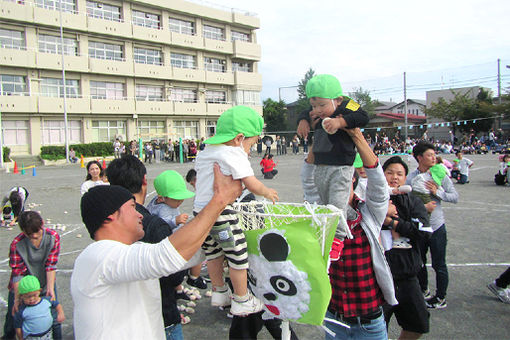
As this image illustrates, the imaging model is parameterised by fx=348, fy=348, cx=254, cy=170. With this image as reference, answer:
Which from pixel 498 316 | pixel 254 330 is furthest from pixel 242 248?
pixel 498 316

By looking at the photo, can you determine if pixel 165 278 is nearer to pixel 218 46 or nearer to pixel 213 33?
pixel 218 46

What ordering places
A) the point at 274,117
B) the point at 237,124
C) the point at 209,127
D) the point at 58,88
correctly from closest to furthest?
the point at 237,124
the point at 58,88
the point at 209,127
the point at 274,117

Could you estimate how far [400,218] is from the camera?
9.78 ft

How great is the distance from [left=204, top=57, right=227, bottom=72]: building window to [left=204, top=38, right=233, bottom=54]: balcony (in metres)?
1.63

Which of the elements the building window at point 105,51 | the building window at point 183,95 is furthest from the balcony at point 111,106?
the building window at point 183,95

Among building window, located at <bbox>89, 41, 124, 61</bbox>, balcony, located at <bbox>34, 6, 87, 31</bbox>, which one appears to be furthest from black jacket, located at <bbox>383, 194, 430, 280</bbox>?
building window, located at <bbox>89, 41, 124, 61</bbox>

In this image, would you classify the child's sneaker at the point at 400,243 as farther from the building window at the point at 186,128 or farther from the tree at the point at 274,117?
the tree at the point at 274,117

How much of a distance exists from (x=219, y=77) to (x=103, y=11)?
15.5 m

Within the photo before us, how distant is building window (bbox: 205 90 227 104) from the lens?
4734cm

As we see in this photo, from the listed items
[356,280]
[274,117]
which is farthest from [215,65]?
[356,280]

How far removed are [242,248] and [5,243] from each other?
26.1 ft

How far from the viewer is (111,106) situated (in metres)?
38.2

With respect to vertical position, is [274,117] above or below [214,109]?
below

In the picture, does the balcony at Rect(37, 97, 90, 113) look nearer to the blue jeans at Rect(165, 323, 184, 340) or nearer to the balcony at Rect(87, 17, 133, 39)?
the balcony at Rect(87, 17, 133, 39)
